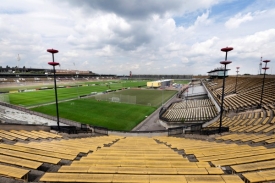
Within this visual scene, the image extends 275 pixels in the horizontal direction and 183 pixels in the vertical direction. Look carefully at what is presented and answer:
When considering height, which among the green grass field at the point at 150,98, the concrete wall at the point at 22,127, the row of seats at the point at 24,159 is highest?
the row of seats at the point at 24,159

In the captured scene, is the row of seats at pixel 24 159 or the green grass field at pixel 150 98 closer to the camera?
the row of seats at pixel 24 159

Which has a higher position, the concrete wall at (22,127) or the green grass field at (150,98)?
Result: the concrete wall at (22,127)

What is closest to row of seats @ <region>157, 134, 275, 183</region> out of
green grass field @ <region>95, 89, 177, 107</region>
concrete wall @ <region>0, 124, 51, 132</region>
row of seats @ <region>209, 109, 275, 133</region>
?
row of seats @ <region>209, 109, 275, 133</region>

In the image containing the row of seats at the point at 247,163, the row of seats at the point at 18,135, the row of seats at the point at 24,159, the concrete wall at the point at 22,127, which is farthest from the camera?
the concrete wall at the point at 22,127

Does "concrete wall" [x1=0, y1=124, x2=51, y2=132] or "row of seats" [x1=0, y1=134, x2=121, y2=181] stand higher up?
"row of seats" [x1=0, y1=134, x2=121, y2=181]

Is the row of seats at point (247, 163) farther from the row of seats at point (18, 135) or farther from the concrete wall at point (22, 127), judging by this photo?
the concrete wall at point (22, 127)

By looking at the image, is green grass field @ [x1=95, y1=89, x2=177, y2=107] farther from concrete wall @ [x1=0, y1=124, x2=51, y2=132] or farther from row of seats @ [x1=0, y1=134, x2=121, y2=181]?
row of seats @ [x1=0, y1=134, x2=121, y2=181]

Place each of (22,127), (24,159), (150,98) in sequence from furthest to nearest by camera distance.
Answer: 1. (150,98)
2. (22,127)
3. (24,159)

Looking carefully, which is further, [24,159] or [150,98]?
[150,98]

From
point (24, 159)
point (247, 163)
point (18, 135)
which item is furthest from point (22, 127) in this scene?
point (247, 163)

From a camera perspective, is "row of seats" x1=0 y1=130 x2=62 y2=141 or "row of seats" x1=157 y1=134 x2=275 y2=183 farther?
"row of seats" x1=0 y1=130 x2=62 y2=141

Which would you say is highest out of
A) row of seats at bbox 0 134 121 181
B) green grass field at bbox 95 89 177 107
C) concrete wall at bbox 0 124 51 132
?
row of seats at bbox 0 134 121 181

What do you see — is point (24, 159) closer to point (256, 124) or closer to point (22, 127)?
point (22, 127)

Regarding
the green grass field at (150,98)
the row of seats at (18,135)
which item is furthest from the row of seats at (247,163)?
the green grass field at (150,98)
